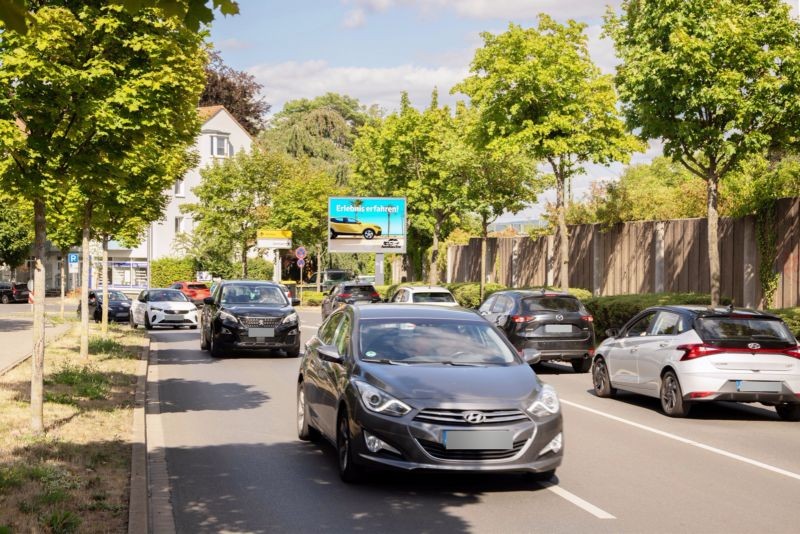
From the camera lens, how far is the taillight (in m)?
12.5

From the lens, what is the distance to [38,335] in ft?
34.2

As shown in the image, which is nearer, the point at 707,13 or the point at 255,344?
the point at 707,13

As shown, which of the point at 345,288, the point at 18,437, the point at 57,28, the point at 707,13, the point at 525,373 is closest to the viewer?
the point at 525,373

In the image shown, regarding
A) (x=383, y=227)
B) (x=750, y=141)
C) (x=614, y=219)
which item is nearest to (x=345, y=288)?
(x=614, y=219)

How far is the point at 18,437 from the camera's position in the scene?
9.75 metres

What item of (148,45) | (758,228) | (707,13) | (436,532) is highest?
(707,13)

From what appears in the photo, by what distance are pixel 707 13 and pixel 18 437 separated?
14.9 m

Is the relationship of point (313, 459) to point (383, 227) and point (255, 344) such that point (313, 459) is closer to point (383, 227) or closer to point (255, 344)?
point (255, 344)

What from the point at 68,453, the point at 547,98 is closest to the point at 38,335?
the point at 68,453

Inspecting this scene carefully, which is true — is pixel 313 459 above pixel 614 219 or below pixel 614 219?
below

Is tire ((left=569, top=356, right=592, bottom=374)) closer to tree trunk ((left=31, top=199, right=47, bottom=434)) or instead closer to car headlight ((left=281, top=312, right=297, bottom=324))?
car headlight ((left=281, top=312, right=297, bottom=324))

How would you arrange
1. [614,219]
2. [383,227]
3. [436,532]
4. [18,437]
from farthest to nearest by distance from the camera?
[383,227] < [614,219] < [18,437] < [436,532]

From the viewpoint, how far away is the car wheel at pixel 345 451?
8.37 metres

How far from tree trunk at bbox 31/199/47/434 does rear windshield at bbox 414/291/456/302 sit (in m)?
14.3
